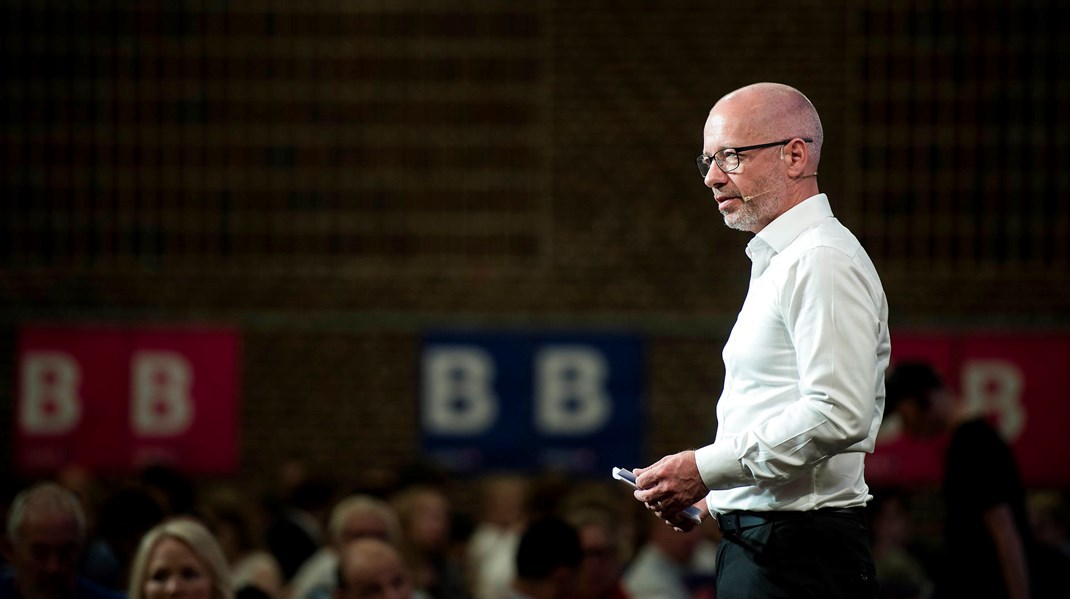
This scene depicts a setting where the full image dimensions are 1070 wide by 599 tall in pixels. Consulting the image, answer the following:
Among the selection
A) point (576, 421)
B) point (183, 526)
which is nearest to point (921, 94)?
point (576, 421)

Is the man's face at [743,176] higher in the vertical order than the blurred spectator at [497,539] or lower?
higher

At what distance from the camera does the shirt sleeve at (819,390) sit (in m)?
2.36

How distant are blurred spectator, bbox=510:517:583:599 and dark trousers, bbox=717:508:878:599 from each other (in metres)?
2.47

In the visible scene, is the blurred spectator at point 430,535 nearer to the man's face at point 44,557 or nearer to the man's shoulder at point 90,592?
the man's shoulder at point 90,592

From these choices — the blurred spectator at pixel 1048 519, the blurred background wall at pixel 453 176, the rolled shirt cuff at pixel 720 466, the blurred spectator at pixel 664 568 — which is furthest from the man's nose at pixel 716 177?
the blurred background wall at pixel 453 176

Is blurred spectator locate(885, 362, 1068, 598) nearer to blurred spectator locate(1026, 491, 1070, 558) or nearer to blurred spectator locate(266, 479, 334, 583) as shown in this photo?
blurred spectator locate(1026, 491, 1070, 558)

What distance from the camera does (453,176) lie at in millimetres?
10953

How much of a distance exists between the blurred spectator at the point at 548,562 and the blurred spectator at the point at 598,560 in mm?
595

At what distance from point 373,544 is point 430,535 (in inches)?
91.3

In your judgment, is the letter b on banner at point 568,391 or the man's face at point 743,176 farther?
the letter b on banner at point 568,391

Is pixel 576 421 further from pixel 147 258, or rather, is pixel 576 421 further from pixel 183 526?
pixel 183 526

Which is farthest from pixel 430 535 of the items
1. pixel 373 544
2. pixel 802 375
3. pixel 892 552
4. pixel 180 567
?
pixel 802 375

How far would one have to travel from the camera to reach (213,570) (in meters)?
4.11

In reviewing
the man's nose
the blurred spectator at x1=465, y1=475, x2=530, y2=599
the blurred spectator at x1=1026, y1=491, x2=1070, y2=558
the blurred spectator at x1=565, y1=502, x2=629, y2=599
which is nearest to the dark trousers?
the man's nose
